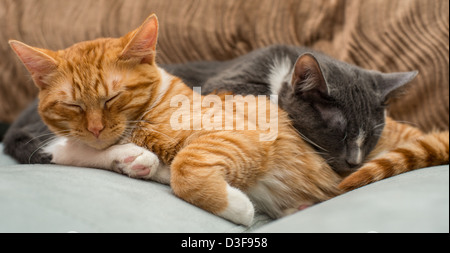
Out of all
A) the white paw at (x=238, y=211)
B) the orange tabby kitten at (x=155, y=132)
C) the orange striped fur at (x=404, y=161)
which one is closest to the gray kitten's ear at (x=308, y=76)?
the orange tabby kitten at (x=155, y=132)

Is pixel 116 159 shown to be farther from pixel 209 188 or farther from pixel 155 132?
pixel 209 188

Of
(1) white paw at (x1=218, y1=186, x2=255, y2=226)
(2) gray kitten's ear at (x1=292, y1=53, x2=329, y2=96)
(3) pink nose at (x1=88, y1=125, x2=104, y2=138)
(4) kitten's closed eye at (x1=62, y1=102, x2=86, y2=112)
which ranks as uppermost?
(2) gray kitten's ear at (x1=292, y1=53, x2=329, y2=96)

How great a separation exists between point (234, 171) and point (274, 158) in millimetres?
195

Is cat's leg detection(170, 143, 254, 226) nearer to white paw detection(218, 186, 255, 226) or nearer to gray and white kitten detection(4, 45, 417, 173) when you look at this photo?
white paw detection(218, 186, 255, 226)

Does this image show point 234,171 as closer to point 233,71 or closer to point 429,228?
point 429,228

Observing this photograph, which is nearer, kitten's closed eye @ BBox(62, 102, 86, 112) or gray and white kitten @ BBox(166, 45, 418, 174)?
kitten's closed eye @ BBox(62, 102, 86, 112)

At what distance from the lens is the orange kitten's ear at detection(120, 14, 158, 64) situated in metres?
1.14

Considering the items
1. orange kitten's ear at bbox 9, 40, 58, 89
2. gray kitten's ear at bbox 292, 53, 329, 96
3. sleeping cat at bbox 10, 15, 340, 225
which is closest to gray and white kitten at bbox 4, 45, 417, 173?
gray kitten's ear at bbox 292, 53, 329, 96

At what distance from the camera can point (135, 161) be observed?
1.09 meters

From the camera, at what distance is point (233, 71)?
1636 mm

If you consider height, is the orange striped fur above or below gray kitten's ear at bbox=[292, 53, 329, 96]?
below

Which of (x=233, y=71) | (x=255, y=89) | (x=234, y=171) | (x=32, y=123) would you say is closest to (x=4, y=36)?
(x=32, y=123)

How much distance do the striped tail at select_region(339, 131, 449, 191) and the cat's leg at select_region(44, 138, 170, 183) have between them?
54 centimetres

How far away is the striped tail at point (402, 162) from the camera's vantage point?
113 cm
